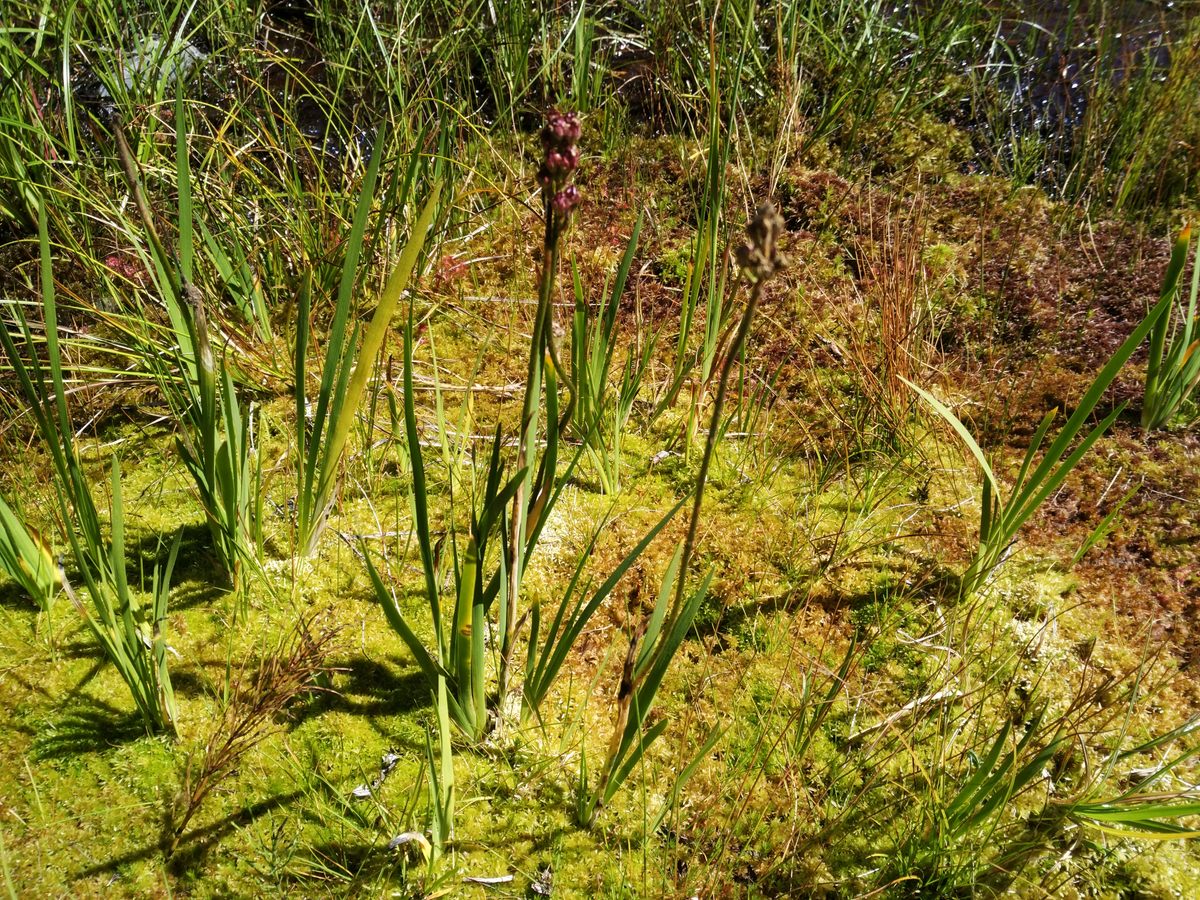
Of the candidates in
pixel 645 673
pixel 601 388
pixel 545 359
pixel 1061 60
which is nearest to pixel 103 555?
pixel 545 359

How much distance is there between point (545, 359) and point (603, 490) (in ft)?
2.95

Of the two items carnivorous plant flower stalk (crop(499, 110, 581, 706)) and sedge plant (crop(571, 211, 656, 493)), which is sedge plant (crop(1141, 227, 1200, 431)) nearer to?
sedge plant (crop(571, 211, 656, 493))

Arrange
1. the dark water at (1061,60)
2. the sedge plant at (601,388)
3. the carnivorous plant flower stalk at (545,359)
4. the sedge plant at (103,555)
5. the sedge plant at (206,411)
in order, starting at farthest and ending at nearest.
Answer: the dark water at (1061,60), the sedge plant at (601,388), the sedge plant at (206,411), the sedge plant at (103,555), the carnivorous plant flower stalk at (545,359)

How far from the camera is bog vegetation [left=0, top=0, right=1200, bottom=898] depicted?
56.5 inches

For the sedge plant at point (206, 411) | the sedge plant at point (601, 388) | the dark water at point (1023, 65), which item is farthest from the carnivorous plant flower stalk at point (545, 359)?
the dark water at point (1023, 65)

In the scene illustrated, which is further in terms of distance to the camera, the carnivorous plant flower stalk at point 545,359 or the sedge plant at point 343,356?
the sedge plant at point 343,356

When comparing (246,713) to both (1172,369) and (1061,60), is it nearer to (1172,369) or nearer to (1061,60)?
(1172,369)

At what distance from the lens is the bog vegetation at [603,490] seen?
1.43 metres

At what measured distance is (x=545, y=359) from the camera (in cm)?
135

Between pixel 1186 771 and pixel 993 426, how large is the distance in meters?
1.05

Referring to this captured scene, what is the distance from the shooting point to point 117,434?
2.25 metres

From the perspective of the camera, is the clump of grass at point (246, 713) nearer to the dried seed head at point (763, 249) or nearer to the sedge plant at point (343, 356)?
the sedge plant at point (343, 356)

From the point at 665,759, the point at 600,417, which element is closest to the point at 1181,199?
the point at 600,417

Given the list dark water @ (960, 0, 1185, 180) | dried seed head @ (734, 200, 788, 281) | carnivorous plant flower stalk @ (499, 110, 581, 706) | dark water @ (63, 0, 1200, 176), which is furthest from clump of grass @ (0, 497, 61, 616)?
dark water @ (960, 0, 1185, 180)
